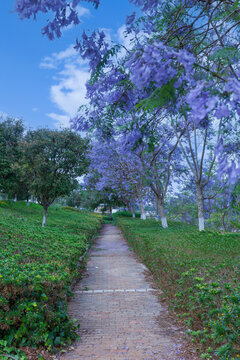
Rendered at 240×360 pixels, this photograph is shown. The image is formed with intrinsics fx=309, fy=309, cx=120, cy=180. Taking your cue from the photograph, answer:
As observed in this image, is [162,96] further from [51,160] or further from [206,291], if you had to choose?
[51,160]

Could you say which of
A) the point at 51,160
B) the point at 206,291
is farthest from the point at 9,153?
the point at 206,291

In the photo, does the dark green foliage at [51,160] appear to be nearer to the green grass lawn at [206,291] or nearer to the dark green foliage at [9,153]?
the dark green foliage at [9,153]

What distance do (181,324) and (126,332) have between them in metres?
0.88

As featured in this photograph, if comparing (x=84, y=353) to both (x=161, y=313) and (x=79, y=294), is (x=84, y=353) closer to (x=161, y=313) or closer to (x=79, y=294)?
(x=161, y=313)

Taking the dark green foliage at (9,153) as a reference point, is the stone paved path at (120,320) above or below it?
below

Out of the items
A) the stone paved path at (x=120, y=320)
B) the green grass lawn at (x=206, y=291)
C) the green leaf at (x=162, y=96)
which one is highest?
the green leaf at (x=162, y=96)

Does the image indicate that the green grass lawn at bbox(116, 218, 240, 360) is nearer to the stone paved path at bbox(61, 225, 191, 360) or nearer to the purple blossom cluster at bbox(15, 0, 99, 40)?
the stone paved path at bbox(61, 225, 191, 360)

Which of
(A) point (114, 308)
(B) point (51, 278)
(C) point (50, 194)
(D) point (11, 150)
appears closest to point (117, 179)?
(C) point (50, 194)

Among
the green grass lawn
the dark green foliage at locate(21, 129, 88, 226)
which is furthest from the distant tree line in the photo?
the green grass lawn

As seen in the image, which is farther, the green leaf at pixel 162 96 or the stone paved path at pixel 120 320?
the stone paved path at pixel 120 320

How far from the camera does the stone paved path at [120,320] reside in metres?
3.73

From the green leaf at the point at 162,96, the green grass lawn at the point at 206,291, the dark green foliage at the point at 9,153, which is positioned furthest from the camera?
the dark green foliage at the point at 9,153

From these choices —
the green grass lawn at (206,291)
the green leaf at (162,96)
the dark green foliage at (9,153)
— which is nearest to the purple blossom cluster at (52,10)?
the green leaf at (162,96)

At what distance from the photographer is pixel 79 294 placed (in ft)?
21.6
